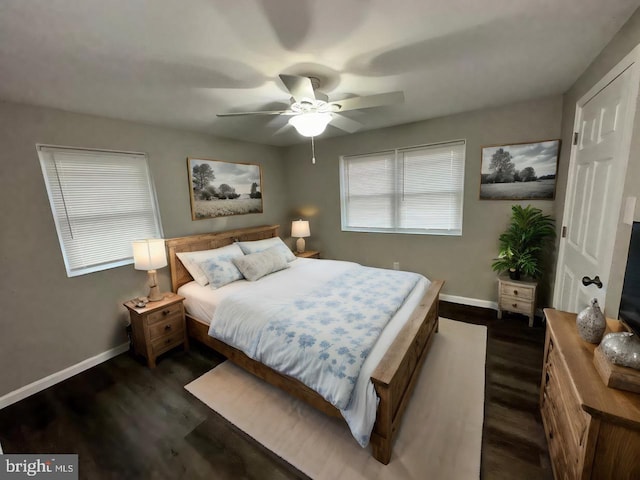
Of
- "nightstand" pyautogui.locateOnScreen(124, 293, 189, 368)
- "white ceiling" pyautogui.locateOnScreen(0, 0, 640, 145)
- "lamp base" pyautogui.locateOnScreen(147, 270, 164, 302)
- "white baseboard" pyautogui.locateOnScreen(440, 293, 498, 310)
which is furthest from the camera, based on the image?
"white baseboard" pyautogui.locateOnScreen(440, 293, 498, 310)

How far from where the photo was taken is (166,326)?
253 cm

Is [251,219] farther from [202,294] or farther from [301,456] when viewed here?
[301,456]

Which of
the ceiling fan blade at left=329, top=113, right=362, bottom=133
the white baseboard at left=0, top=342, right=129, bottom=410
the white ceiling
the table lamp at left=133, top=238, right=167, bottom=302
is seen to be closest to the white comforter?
the table lamp at left=133, top=238, right=167, bottom=302

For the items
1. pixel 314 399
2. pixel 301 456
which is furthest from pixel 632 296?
pixel 301 456

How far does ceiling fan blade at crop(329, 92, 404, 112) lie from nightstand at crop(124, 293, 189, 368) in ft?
7.95

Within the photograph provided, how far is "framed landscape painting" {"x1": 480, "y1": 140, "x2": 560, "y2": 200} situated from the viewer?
2.71 metres

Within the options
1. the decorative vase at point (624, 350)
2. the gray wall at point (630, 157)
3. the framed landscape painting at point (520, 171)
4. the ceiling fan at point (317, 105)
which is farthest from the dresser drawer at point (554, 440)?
the ceiling fan at point (317, 105)

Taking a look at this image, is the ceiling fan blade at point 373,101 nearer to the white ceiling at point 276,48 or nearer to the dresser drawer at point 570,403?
the white ceiling at point 276,48

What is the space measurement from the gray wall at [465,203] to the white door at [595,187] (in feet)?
2.03

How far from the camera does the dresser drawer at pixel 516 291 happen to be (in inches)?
109

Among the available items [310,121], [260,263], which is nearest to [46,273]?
[260,263]

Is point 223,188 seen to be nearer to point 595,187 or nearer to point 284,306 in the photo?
point 284,306

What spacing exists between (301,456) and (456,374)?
1.44 metres

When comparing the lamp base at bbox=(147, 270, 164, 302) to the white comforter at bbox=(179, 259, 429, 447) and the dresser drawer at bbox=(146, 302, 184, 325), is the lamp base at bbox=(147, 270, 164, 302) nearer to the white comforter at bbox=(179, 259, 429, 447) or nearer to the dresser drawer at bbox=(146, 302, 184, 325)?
the dresser drawer at bbox=(146, 302, 184, 325)
